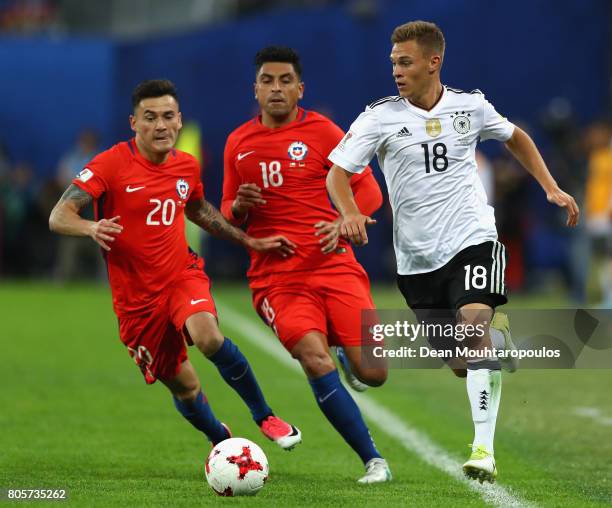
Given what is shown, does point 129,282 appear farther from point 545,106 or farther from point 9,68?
point 9,68

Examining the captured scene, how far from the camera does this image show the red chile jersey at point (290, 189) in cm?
851

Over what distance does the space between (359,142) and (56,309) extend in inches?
523

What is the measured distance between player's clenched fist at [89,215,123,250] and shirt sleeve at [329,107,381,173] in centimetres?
127

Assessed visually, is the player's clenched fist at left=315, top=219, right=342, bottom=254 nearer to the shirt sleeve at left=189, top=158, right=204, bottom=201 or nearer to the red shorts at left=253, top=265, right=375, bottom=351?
the red shorts at left=253, top=265, right=375, bottom=351

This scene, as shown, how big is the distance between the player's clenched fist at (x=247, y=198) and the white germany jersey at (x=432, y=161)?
73cm

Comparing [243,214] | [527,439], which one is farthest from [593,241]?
[243,214]

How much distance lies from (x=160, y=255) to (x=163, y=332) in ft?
1.53

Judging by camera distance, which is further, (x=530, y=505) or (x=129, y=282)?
(x=129, y=282)

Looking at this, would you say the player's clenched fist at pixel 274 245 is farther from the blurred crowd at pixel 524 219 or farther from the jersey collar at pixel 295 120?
the blurred crowd at pixel 524 219

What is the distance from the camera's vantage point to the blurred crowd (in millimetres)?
18641

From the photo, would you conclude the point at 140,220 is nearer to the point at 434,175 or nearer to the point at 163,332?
the point at 163,332

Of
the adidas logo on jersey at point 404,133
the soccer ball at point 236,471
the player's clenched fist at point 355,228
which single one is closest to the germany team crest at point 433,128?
the adidas logo on jersey at point 404,133

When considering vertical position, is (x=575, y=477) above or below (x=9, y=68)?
below

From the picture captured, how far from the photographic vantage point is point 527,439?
975 cm
